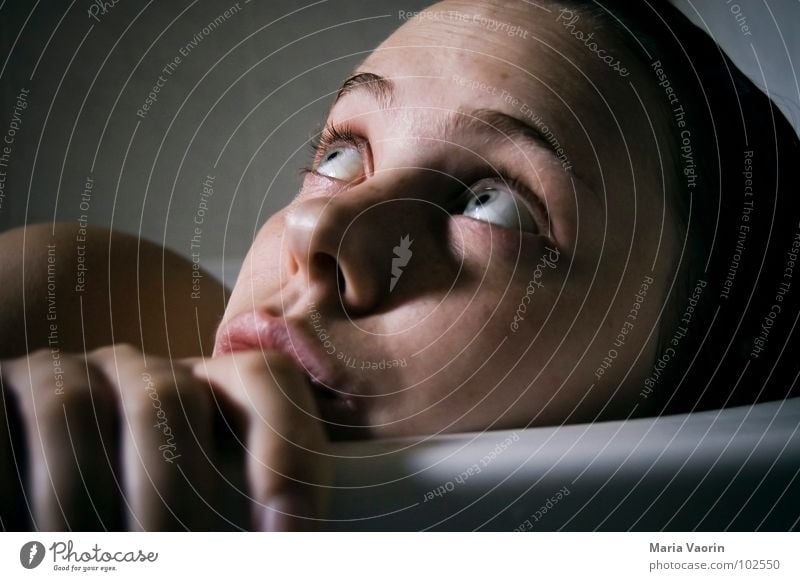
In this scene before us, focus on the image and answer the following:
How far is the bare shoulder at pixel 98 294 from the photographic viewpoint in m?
0.47

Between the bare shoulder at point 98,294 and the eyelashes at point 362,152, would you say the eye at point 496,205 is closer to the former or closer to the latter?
the eyelashes at point 362,152

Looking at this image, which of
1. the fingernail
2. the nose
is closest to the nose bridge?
the nose

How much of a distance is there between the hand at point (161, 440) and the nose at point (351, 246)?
58 mm

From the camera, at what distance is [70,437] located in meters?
0.34

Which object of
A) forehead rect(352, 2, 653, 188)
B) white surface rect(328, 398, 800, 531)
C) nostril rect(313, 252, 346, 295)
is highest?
forehead rect(352, 2, 653, 188)

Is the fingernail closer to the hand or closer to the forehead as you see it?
the hand

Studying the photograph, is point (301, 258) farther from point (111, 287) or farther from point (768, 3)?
point (768, 3)

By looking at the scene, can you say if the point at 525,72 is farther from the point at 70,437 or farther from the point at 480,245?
the point at 70,437

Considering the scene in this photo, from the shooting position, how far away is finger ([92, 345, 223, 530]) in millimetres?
350

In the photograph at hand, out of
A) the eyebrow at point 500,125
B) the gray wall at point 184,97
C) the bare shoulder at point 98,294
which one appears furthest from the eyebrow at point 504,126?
the bare shoulder at point 98,294

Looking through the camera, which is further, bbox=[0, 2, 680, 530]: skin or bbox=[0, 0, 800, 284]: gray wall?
bbox=[0, 0, 800, 284]: gray wall

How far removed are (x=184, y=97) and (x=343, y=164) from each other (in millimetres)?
140

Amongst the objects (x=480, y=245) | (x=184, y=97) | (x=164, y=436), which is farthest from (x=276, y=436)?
(x=184, y=97)

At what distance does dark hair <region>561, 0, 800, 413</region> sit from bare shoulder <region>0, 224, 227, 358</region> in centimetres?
30
